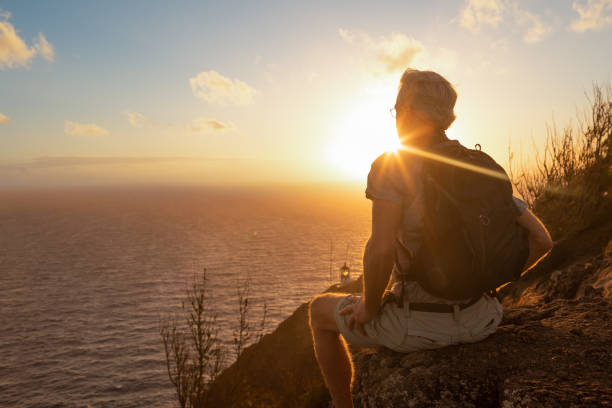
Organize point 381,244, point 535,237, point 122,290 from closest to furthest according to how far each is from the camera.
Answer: point 381,244
point 535,237
point 122,290

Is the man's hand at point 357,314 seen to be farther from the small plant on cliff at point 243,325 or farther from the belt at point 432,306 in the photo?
the small plant on cliff at point 243,325

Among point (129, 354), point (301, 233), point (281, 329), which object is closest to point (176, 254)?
Answer: point (301, 233)

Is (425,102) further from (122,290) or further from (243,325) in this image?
(122,290)

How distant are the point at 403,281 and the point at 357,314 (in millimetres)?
376

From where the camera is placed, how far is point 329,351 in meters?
2.77

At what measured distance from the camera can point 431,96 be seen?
2254mm

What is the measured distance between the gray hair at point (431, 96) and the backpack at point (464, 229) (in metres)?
0.19

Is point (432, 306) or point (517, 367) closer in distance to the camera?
point (432, 306)

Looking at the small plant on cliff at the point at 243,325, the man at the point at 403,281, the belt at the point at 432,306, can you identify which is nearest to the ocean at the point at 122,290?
the small plant on cliff at the point at 243,325

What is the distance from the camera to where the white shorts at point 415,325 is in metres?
2.46

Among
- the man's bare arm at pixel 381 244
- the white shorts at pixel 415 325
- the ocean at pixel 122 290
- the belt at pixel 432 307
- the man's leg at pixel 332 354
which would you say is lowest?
the ocean at pixel 122 290

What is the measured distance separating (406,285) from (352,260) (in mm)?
65643

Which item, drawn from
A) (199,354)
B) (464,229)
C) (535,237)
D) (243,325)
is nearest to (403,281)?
(464,229)

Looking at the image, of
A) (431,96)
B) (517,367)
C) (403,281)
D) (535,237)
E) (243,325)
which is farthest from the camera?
(243,325)
